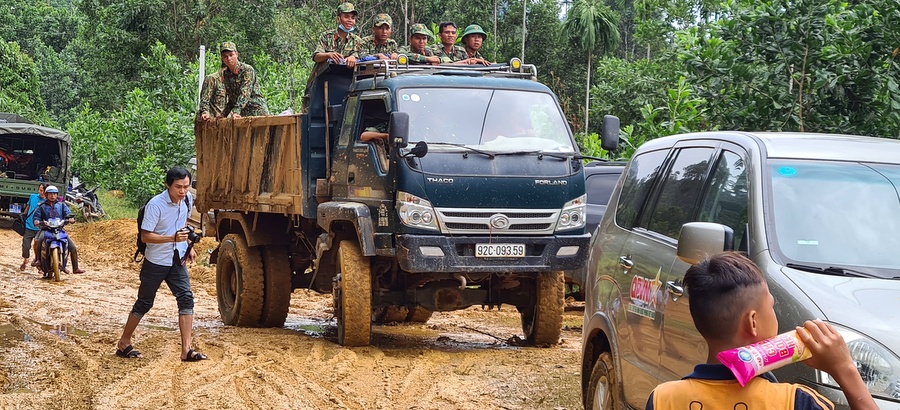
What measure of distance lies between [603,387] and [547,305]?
479cm

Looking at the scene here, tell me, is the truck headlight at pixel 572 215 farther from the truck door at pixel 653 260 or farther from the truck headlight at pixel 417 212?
the truck door at pixel 653 260

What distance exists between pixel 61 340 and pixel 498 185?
15.0 feet

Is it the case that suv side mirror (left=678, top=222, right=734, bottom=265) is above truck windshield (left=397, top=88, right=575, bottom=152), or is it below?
below

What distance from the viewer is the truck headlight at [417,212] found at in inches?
378

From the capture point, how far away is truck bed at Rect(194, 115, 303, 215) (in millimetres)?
11188

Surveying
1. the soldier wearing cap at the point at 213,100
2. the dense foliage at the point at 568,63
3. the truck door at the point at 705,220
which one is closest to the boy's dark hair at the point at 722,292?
the truck door at the point at 705,220

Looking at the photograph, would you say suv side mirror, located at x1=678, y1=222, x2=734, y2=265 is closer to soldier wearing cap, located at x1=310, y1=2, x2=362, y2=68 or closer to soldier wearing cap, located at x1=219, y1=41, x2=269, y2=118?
soldier wearing cap, located at x1=310, y1=2, x2=362, y2=68

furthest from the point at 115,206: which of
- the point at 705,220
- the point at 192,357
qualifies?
the point at 705,220

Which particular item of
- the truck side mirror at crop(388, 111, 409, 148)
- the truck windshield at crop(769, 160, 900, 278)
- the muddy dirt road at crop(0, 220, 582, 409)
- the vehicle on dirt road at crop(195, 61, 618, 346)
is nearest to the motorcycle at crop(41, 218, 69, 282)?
the muddy dirt road at crop(0, 220, 582, 409)

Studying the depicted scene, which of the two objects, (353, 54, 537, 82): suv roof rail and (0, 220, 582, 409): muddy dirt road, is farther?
(353, 54, 537, 82): suv roof rail

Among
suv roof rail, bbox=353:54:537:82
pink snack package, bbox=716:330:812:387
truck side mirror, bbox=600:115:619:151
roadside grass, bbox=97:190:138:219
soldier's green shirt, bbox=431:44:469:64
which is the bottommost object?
roadside grass, bbox=97:190:138:219

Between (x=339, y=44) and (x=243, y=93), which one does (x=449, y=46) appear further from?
(x=243, y=93)

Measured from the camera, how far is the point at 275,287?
12281mm

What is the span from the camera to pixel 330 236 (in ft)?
34.4
